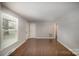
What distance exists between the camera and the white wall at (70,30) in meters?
2.12

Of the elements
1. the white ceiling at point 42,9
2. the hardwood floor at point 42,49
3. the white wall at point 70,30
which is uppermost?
the white ceiling at point 42,9

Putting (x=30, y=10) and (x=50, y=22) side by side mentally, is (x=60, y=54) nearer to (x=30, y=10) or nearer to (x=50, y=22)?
(x=50, y=22)

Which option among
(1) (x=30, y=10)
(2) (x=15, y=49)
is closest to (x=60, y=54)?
(2) (x=15, y=49)

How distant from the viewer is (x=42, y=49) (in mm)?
2143

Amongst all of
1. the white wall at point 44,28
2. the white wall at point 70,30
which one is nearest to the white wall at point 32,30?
the white wall at point 44,28

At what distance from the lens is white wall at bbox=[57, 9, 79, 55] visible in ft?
6.94

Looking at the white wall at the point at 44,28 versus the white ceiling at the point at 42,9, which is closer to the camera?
the white ceiling at the point at 42,9

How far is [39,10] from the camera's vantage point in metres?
2.12

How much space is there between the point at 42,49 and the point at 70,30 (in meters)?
0.64

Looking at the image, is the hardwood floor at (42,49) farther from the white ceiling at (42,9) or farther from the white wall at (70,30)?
the white ceiling at (42,9)

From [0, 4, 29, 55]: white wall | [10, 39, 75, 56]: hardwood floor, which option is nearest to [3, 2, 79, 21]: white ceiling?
[0, 4, 29, 55]: white wall

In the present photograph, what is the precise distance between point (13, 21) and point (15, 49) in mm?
525

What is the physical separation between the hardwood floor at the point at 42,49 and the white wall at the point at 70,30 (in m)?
0.12

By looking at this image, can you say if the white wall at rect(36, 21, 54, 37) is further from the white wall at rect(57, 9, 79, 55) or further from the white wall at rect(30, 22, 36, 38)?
the white wall at rect(57, 9, 79, 55)
